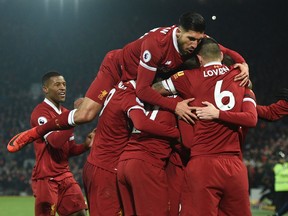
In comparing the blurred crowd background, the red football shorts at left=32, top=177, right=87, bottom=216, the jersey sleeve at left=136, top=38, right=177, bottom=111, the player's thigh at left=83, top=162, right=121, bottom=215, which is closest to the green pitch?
the red football shorts at left=32, top=177, right=87, bottom=216

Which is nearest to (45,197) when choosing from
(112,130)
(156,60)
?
(112,130)

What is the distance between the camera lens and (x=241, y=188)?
5.03m

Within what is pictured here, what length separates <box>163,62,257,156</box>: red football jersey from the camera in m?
5.10

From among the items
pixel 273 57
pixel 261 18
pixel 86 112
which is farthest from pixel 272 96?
pixel 86 112

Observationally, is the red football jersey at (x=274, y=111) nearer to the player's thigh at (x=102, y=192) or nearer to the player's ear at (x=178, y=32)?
the player's ear at (x=178, y=32)

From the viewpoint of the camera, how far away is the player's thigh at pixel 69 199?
7355 mm

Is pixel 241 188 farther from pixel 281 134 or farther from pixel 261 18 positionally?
pixel 261 18

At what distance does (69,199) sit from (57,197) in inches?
6.2

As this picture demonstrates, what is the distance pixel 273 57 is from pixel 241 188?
26353mm

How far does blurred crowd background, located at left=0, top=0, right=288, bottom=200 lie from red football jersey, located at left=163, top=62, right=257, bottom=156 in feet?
68.3

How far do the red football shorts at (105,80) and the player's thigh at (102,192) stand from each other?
76cm

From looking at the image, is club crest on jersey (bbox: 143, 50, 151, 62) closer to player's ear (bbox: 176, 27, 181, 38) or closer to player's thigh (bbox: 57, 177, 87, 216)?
player's ear (bbox: 176, 27, 181, 38)

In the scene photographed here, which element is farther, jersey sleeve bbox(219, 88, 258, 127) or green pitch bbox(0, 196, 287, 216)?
green pitch bbox(0, 196, 287, 216)

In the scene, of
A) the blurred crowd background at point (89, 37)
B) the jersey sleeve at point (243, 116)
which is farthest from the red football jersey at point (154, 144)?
the blurred crowd background at point (89, 37)
